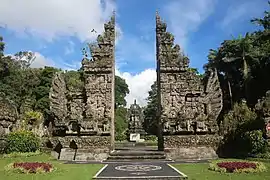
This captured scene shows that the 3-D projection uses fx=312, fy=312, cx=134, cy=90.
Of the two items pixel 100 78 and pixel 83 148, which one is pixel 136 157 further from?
pixel 100 78

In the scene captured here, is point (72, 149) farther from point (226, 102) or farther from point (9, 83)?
point (9, 83)

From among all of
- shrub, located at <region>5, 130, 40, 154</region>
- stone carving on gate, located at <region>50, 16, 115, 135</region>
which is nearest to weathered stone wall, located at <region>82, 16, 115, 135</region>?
stone carving on gate, located at <region>50, 16, 115, 135</region>

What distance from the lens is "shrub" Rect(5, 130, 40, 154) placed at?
17.9 m

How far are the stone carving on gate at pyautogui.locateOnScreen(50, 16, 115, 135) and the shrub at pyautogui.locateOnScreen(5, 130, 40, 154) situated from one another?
1699 millimetres

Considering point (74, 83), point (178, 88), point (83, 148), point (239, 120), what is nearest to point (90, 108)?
point (83, 148)

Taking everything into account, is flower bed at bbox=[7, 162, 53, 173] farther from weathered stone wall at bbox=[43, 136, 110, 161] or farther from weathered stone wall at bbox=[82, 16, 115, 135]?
weathered stone wall at bbox=[82, 16, 115, 135]

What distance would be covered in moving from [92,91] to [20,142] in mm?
5193

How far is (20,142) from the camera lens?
18078 millimetres

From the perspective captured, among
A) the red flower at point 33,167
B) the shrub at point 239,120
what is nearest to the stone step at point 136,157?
the shrub at point 239,120

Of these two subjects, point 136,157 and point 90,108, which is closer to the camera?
point 136,157

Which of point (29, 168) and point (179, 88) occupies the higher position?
point (179, 88)

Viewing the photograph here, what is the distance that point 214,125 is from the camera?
17734 millimetres

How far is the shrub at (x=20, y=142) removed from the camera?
1792 centimetres

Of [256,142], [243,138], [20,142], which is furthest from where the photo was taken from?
[20,142]
